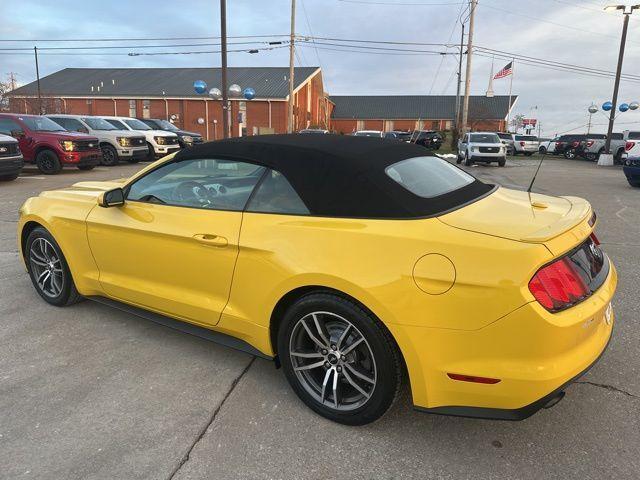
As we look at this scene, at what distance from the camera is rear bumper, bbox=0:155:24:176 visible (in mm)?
11945

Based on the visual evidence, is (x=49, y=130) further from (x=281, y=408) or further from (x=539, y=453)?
(x=539, y=453)

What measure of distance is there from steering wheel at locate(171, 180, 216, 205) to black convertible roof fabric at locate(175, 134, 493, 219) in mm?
248

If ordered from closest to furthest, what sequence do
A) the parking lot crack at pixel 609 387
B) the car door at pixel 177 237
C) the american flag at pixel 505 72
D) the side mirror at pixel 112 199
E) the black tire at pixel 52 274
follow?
the parking lot crack at pixel 609 387 → the car door at pixel 177 237 → the side mirror at pixel 112 199 → the black tire at pixel 52 274 → the american flag at pixel 505 72

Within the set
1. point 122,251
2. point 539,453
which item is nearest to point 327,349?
point 539,453

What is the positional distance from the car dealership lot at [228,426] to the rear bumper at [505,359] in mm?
359

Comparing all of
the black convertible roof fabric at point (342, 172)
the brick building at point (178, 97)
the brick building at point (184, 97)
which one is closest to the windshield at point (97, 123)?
the black convertible roof fabric at point (342, 172)

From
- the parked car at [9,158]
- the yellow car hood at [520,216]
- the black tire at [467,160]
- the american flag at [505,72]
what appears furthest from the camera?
the american flag at [505,72]

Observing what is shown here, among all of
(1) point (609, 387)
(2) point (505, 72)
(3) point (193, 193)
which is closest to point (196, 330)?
(3) point (193, 193)

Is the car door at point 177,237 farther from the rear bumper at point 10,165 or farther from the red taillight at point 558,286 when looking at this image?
the rear bumper at point 10,165

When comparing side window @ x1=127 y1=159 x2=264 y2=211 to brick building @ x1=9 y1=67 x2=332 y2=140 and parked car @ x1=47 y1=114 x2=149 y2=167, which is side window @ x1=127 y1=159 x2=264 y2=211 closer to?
parked car @ x1=47 y1=114 x2=149 y2=167

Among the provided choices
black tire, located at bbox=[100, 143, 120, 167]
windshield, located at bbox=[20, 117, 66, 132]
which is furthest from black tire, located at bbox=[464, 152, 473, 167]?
windshield, located at bbox=[20, 117, 66, 132]

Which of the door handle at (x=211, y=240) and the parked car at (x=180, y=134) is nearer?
the door handle at (x=211, y=240)

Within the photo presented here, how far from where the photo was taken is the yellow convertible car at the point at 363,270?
2104 mm

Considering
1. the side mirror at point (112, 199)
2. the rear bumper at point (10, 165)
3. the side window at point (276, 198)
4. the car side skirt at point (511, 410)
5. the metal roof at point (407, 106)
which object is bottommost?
the car side skirt at point (511, 410)
